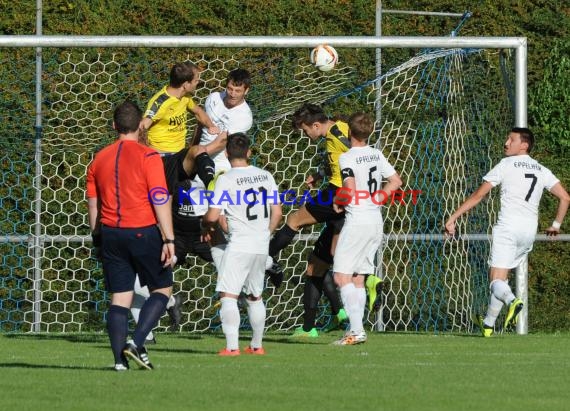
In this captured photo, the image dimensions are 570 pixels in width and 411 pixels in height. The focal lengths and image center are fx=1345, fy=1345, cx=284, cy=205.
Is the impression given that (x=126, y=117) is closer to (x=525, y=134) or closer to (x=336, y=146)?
(x=336, y=146)

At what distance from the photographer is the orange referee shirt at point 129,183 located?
8633 millimetres

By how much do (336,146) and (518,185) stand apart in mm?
1722

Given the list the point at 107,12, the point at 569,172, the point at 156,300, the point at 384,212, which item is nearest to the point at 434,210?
the point at 384,212

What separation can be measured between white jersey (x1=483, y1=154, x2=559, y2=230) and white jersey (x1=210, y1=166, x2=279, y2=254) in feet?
10.3

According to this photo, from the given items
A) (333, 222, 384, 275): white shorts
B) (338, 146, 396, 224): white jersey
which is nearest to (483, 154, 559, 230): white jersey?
(338, 146, 396, 224): white jersey

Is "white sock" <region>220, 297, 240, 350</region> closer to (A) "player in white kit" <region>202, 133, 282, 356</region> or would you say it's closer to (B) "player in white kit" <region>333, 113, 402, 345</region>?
(A) "player in white kit" <region>202, 133, 282, 356</region>

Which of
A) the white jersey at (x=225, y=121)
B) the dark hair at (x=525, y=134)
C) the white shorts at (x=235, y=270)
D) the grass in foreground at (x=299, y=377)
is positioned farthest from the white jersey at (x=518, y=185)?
the white shorts at (x=235, y=270)

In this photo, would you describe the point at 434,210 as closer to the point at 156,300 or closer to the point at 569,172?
the point at 569,172

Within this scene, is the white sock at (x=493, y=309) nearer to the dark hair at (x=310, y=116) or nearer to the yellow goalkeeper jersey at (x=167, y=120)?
the dark hair at (x=310, y=116)

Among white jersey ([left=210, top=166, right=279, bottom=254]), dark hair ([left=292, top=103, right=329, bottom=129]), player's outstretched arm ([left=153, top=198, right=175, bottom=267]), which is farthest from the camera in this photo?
dark hair ([left=292, top=103, right=329, bottom=129])

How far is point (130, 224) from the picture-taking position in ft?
28.3

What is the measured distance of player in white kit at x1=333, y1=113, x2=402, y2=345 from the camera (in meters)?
11.1

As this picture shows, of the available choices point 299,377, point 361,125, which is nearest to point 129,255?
point 299,377

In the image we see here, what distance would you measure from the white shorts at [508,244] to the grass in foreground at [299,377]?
3.11 ft
